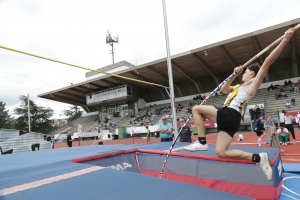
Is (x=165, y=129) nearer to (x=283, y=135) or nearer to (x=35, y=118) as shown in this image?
(x=283, y=135)

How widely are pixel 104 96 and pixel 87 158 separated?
26.7 metres

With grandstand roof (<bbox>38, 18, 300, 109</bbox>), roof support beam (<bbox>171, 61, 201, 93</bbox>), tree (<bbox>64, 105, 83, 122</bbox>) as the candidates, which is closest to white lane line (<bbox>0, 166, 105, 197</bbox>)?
grandstand roof (<bbox>38, 18, 300, 109</bbox>)

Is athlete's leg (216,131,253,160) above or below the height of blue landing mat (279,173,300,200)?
above

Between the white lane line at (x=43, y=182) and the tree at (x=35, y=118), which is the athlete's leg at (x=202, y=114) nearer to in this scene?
the white lane line at (x=43, y=182)

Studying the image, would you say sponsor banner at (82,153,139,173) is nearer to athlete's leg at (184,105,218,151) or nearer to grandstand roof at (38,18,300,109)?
athlete's leg at (184,105,218,151)

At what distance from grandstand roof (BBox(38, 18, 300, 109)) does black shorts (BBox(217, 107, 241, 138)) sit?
1582 cm

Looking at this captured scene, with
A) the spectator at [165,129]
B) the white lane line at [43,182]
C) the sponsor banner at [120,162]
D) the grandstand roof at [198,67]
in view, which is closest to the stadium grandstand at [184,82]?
the grandstand roof at [198,67]

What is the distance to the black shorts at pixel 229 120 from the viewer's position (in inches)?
90.6

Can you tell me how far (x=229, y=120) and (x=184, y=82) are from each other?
23876 millimetres

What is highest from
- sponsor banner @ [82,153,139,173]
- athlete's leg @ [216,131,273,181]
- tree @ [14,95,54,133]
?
tree @ [14,95,54,133]

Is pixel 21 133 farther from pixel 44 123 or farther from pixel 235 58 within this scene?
pixel 44 123

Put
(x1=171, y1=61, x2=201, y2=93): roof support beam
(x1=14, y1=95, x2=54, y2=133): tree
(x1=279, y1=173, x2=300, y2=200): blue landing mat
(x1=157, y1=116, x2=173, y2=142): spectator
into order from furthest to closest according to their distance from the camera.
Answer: (x1=14, y1=95, x2=54, y2=133): tree < (x1=171, y1=61, x2=201, y2=93): roof support beam < (x1=157, y1=116, x2=173, y2=142): spectator < (x1=279, y1=173, x2=300, y2=200): blue landing mat

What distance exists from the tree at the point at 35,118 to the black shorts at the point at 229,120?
138ft

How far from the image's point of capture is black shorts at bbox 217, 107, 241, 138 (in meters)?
2.30
